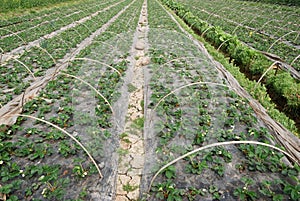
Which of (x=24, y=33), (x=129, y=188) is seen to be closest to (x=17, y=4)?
(x=24, y=33)

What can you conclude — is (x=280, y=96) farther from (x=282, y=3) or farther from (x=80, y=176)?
(x=282, y=3)

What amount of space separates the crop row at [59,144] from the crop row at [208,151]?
975 mm

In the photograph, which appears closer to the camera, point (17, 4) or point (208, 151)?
point (208, 151)

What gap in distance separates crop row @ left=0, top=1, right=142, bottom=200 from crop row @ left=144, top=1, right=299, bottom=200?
97 centimetres

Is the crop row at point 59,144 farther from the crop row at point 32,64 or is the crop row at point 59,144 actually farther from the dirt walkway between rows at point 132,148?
the crop row at point 32,64

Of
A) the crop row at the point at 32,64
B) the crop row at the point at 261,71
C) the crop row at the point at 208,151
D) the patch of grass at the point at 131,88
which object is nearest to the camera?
the crop row at the point at 208,151

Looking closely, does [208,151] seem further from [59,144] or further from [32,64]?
[32,64]

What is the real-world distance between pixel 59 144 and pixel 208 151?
2774 mm

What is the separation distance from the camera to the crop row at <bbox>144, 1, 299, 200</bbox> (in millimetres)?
3324

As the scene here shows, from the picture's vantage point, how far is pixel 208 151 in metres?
4.01

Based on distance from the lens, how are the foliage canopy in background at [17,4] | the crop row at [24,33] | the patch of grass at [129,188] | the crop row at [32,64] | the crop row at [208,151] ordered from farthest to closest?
the foliage canopy in background at [17,4] → the crop row at [24,33] → the crop row at [32,64] → the patch of grass at [129,188] → the crop row at [208,151]

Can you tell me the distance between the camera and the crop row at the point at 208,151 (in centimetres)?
332

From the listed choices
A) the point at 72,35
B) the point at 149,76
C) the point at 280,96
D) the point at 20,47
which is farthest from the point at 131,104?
the point at 72,35

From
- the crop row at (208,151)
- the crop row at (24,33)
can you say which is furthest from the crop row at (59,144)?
the crop row at (24,33)
